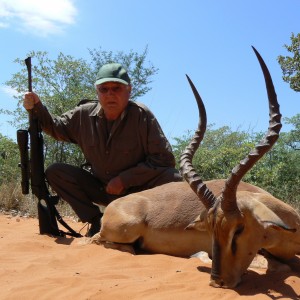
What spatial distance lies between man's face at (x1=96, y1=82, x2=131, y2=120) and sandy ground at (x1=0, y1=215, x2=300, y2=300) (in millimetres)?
1997

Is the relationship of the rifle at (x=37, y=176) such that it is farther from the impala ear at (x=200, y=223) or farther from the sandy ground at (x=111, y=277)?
the impala ear at (x=200, y=223)

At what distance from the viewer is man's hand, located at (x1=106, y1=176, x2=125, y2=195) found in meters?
7.01

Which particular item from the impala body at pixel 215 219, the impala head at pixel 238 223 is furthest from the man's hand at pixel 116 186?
the impala head at pixel 238 223

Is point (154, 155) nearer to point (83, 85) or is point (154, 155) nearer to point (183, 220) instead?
point (183, 220)

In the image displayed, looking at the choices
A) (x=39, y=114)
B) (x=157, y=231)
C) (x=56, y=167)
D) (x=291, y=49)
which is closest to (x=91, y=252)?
(x=157, y=231)

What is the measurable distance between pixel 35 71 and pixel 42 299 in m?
10.3

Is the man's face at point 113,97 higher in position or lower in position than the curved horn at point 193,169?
higher

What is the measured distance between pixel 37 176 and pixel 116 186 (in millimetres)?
1212

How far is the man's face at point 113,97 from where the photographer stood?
23.6 ft

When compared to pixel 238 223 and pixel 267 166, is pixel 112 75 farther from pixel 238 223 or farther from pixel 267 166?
pixel 267 166

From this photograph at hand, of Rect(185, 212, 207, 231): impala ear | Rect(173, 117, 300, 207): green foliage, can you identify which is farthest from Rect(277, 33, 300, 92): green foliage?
Rect(185, 212, 207, 231): impala ear

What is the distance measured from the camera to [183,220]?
5.79 meters

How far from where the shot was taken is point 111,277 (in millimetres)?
4672

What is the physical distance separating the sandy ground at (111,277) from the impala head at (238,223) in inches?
6.7
